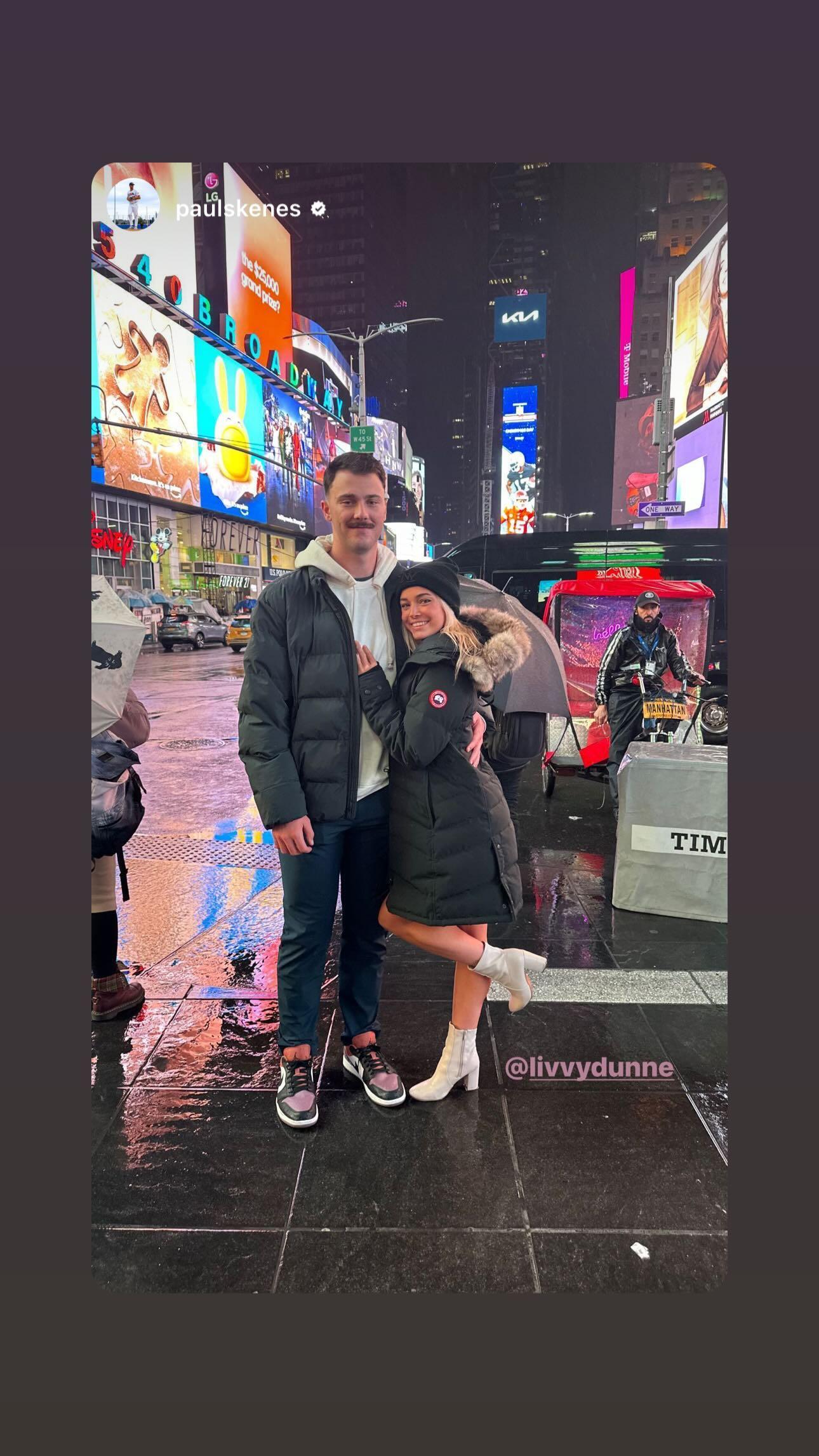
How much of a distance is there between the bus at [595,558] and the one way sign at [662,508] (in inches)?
71.4

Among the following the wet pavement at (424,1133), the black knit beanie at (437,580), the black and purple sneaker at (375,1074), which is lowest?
the wet pavement at (424,1133)

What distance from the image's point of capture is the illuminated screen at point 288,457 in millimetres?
3078

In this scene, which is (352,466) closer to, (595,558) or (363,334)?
(363,334)

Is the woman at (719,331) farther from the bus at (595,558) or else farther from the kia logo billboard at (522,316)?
the bus at (595,558)

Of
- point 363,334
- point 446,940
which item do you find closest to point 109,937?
point 446,940

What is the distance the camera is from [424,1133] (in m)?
2.64

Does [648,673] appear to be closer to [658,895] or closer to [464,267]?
[658,895]

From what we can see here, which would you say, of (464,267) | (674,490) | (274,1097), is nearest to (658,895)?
(274,1097)

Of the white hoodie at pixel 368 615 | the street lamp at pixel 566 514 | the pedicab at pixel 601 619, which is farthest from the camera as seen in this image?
the street lamp at pixel 566 514

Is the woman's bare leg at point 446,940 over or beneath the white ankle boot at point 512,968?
over

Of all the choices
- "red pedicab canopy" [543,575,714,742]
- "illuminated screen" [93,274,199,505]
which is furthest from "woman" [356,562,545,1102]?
"red pedicab canopy" [543,575,714,742]

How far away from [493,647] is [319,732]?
621 mm

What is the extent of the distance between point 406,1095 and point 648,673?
456 cm

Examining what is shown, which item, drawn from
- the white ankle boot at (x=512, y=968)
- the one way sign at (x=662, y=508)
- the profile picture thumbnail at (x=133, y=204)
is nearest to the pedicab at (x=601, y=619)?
the one way sign at (x=662, y=508)
